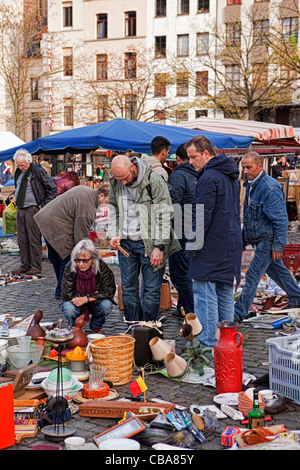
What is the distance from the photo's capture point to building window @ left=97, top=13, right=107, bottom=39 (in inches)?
1726

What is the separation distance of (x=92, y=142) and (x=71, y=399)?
558cm

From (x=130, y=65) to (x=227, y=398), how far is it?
38762 mm

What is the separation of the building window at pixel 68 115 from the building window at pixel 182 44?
822cm

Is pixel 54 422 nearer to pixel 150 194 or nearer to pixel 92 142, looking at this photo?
pixel 150 194

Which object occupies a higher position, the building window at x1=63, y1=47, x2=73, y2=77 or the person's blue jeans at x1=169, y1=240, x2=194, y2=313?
the building window at x1=63, y1=47, x2=73, y2=77

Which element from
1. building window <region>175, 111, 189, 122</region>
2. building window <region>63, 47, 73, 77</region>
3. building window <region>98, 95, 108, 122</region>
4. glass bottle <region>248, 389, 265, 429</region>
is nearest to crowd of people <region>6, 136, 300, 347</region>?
glass bottle <region>248, 389, 265, 429</region>

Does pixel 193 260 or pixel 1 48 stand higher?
pixel 1 48

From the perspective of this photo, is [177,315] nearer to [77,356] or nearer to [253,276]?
[253,276]

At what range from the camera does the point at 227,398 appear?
4.50 metres

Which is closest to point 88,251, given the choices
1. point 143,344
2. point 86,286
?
point 86,286

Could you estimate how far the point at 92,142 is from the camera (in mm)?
9531

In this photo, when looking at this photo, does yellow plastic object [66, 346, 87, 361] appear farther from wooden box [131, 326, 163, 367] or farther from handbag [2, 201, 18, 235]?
handbag [2, 201, 18, 235]

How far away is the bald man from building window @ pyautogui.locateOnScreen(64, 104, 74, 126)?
37157 millimetres
